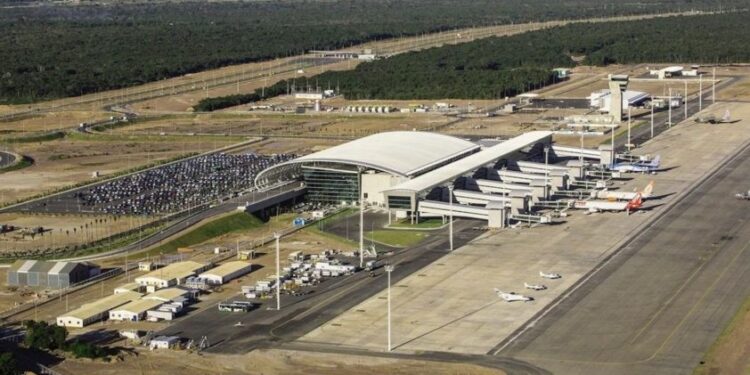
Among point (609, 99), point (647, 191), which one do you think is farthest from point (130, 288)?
point (609, 99)

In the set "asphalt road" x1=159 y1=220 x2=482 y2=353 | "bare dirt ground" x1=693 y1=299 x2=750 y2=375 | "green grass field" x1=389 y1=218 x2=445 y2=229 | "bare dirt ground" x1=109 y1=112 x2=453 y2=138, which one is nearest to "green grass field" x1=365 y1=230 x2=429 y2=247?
"green grass field" x1=389 y1=218 x2=445 y2=229

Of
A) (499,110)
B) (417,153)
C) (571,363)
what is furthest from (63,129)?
(571,363)

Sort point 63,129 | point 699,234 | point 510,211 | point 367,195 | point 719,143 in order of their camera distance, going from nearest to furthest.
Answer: point 699,234 → point 510,211 → point 367,195 → point 719,143 → point 63,129

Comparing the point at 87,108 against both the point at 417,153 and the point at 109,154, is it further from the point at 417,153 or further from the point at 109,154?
the point at 417,153

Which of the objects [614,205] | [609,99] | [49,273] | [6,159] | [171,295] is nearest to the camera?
[171,295]

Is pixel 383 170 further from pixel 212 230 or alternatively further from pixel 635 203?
pixel 635 203

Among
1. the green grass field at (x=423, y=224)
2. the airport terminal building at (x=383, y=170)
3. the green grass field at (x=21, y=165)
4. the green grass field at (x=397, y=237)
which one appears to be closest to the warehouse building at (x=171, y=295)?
the green grass field at (x=397, y=237)
